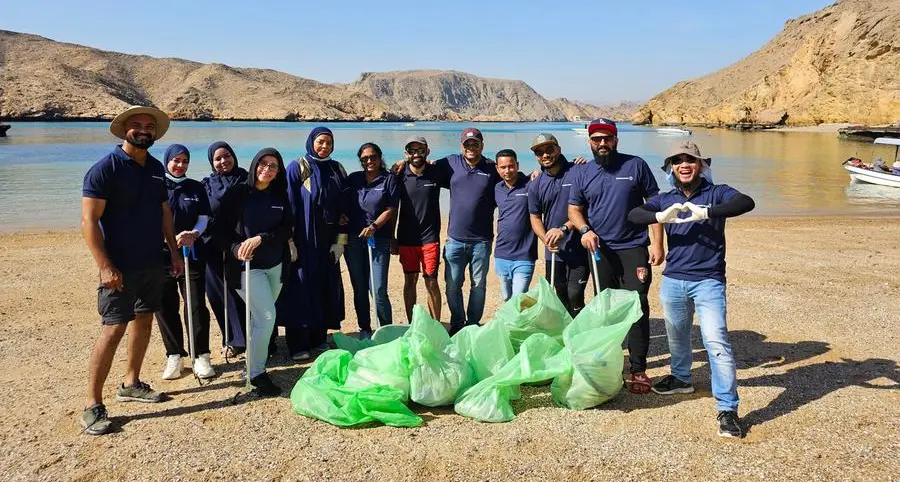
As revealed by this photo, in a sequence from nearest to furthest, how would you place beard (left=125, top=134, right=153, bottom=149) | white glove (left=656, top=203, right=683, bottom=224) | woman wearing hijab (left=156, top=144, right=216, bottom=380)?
1. white glove (left=656, top=203, right=683, bottom=224)
2. beard (left=125, top=134, right=153, bottom=149)
3. woman wearing hijab (left=156, top=144, right=216, bottom=380)

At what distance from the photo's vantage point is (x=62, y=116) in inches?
4355

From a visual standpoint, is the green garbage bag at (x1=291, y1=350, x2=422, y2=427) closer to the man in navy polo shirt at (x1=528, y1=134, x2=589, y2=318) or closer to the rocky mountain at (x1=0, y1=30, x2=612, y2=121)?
the man in navy polo shirt at (x1=528, y1=134, x2=589, y2=318)

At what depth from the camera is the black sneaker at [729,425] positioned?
12.3 feet

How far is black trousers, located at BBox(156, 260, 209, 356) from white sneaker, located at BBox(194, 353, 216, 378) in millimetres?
72

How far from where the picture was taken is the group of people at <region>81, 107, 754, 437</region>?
3.87 metres

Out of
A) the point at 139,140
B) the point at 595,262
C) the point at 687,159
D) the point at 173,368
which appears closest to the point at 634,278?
the point at 595,262

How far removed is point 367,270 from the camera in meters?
5.67

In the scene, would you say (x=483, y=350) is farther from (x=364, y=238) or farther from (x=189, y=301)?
(x=189, y=301)

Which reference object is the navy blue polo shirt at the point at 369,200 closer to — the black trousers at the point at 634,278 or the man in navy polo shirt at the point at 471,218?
the man in navy polo shirt at the point at 471,218

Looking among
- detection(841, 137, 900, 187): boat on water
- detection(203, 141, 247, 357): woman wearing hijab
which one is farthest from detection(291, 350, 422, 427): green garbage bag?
detection(841, 137, 900, 187): boat on water

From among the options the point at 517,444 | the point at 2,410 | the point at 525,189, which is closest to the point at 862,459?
the point at 517,444

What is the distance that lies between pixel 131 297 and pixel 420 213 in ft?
8.05

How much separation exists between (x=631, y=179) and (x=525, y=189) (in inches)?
40.6

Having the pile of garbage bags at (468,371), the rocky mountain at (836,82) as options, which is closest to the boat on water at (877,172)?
the pile of garbage bags at (468,371)
